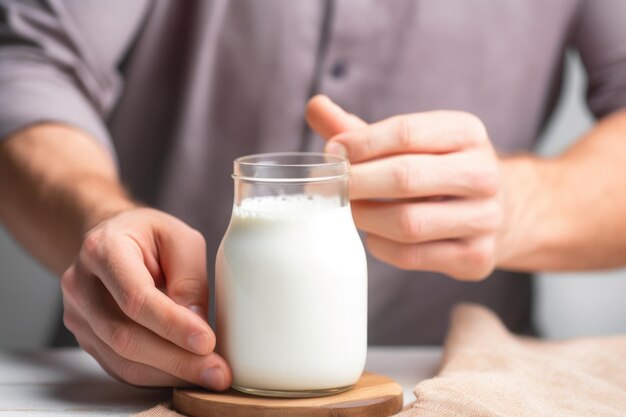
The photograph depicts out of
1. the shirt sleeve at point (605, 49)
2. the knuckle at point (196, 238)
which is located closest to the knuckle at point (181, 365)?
the knuckle at point (196, 238)

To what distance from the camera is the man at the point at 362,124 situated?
0.91 m

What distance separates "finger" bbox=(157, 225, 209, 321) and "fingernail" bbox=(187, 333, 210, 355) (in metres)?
0.05

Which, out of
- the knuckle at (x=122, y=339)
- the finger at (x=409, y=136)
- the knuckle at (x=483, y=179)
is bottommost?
the knuckle at (x=122, y=339)

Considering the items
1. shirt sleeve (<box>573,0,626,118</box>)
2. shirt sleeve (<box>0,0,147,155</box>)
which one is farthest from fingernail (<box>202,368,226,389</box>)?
shirt sleeve (<box>573,0,626,118</box>)

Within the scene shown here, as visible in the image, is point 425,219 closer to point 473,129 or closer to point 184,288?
point 473,129

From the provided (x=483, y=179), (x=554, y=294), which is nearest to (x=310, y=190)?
(x=483, y=179)

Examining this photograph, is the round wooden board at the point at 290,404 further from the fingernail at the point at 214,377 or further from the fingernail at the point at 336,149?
the fingernail at the point at 336,149

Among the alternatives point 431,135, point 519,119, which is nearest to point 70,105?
point 431,135

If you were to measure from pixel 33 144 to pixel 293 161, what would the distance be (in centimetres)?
50

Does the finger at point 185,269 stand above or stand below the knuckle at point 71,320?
above

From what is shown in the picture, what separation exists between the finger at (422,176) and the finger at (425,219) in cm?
2

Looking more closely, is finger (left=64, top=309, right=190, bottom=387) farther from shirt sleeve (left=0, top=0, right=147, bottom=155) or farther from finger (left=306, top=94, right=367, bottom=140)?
shirt sleeve (left=0, top=0, right=147, bottom=155)

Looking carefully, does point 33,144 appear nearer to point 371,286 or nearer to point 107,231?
point 107,231

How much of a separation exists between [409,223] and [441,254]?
0.08 metres
